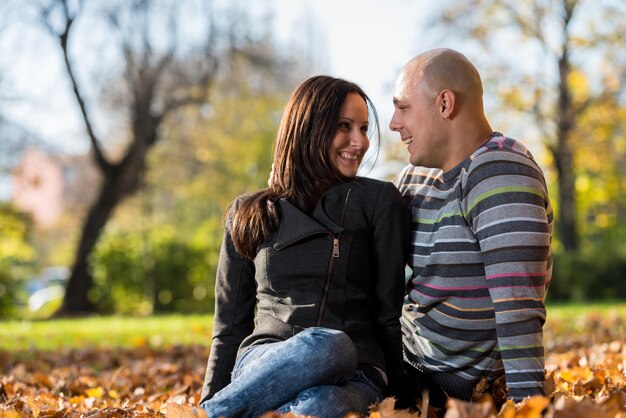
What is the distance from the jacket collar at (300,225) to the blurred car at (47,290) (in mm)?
14833

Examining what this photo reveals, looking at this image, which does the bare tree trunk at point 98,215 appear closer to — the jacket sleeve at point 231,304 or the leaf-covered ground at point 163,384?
the leaf-covered ground at point 163,384

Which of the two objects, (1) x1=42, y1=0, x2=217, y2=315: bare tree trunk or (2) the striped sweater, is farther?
→ (1) x1=42, y1=0, x2=217, y2=315: bare tree trunk

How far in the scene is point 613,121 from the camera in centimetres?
2073

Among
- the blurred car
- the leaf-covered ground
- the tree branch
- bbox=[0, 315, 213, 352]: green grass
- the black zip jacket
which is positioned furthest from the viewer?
the blurred car

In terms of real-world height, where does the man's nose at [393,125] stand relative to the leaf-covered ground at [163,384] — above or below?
above

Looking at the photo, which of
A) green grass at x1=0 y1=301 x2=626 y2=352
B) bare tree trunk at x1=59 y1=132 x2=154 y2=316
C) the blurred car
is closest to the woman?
green grass at x1=0 y1=301 x2=626 y2=352

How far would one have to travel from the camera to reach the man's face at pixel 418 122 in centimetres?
311

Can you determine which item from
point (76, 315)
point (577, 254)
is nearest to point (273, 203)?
point (76, 315)

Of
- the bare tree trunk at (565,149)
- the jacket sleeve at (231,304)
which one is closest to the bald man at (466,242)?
the jacket sleeve at (231,304)

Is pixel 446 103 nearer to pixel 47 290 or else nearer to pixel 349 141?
pixel 349 141

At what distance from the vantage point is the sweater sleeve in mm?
2699

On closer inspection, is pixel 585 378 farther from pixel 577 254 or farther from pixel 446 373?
pixel 577 254

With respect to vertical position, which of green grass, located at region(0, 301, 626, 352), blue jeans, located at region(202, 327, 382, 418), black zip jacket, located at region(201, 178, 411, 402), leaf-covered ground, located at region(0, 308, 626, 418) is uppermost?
black zip jacket, located at region(201, 178, 411, 402)

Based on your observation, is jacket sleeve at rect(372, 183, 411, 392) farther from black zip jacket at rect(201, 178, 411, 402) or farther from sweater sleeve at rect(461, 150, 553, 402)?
sweater sleeve at rect(461, 150, 553, 402)
